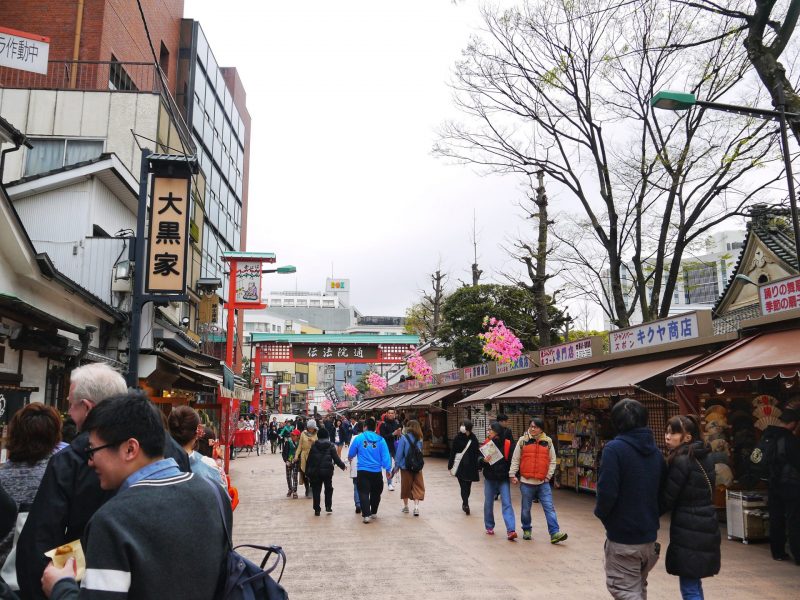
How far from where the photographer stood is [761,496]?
8.88 m

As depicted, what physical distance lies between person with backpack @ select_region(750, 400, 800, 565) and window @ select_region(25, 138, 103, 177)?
16.5 meters

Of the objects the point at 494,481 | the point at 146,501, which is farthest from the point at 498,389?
the point at 146,501

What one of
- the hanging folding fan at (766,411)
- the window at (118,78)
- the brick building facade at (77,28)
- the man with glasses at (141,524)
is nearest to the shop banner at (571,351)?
the hanging folding fan at (766,411)

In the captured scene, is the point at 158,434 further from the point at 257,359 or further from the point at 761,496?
the point at 257,359

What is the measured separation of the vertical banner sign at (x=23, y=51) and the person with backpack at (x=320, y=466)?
9.50 meters

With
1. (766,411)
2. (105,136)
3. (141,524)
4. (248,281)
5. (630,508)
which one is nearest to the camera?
(141,524)

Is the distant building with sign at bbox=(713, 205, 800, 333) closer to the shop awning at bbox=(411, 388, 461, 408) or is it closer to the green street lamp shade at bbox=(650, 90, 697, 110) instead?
the green street lamp shade at bbox=(650, 90, 697, 110)

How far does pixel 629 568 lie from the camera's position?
15.1 ft

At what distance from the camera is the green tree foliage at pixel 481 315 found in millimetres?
31609

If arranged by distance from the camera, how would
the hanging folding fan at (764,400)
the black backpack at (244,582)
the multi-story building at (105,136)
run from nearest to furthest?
the black backpack at (244,582)
the hanging folding fan at (764,400)
the multi-story building at (105,136)

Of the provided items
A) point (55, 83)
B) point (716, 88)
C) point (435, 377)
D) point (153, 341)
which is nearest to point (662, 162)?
→ point (716, 88)

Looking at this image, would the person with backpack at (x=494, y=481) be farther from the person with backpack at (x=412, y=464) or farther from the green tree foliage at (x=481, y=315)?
the green tree foliage at (x=481, y=315)

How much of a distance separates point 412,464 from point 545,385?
4.59 meters

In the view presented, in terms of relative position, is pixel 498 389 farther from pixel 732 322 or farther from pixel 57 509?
pixel 57 509
